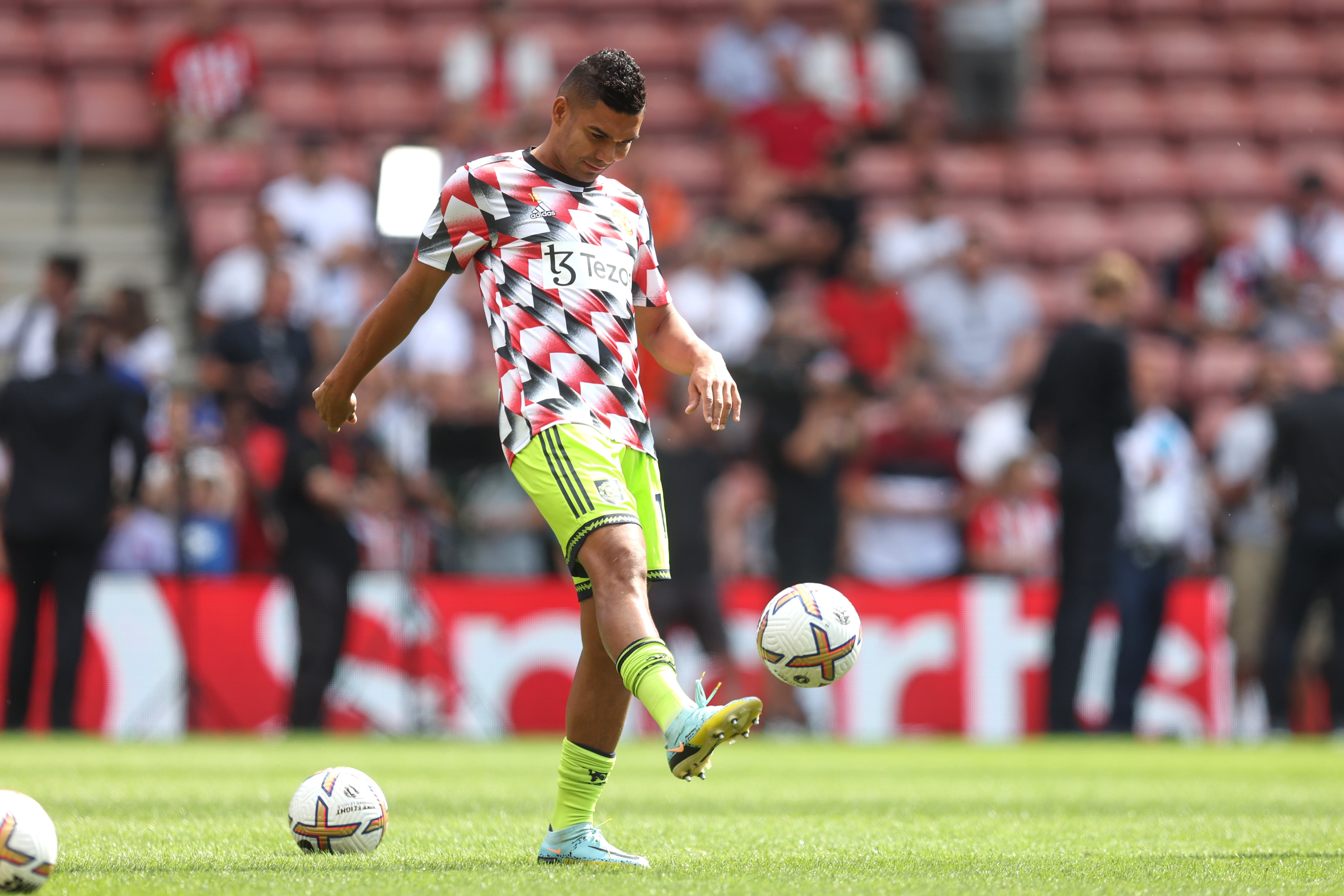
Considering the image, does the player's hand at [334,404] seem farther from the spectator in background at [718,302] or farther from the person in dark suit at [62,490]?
the spectator in background at [718,302]

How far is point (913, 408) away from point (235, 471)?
196 inches

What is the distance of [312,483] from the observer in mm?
11539

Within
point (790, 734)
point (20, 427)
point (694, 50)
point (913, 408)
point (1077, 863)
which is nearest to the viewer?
point (1077, 863)

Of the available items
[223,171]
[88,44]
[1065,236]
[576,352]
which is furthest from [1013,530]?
[88,44]

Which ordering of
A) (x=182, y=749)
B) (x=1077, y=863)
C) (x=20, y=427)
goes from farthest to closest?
1. (x=20, y=427)
2. (x=182, y=749)
3. (x=1077, y=863)

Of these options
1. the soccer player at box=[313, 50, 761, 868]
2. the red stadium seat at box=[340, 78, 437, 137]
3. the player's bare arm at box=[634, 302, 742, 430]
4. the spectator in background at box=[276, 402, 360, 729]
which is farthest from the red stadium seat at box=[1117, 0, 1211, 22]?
the soccer player at box=[313, 50, 761, 868]

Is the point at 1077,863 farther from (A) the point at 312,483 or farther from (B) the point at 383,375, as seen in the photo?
(B) the point at 383,375

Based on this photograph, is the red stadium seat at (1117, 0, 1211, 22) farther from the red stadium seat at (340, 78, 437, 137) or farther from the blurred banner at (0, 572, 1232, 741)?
the blurred banner at (0, 572, 1232, 741)

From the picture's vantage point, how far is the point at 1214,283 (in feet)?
50.4

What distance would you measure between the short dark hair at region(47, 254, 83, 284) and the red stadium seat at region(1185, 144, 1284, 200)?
429 inches

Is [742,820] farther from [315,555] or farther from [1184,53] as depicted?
[1184,53]

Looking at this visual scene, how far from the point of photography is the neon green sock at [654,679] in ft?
13.7

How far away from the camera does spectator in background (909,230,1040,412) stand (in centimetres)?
1449

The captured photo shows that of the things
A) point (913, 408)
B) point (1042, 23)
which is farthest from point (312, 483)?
point (1042, 23)
